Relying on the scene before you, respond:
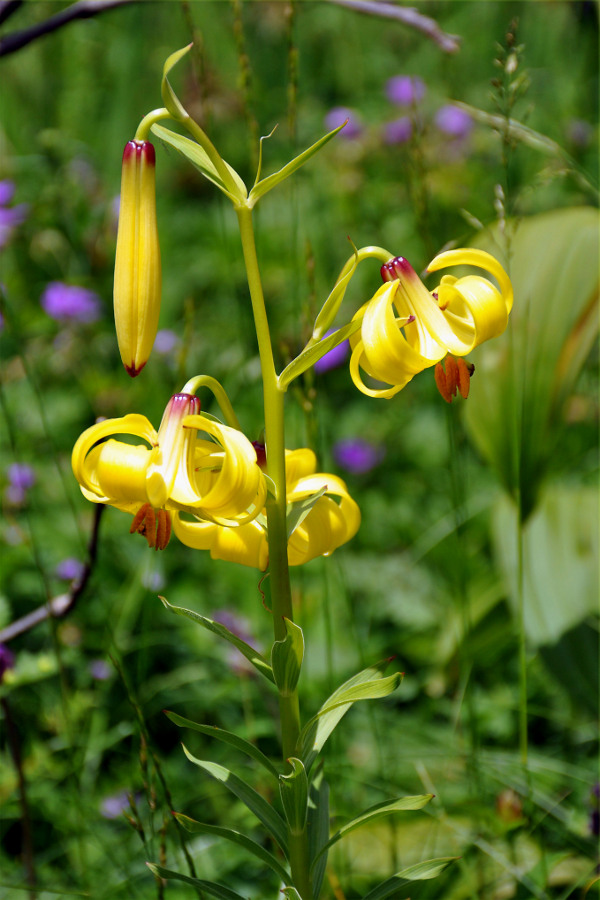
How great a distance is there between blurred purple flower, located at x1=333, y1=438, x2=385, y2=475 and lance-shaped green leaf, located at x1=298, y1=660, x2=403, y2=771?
52.0 inches

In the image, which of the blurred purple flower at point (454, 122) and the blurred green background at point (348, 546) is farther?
the blurred purple flower at point (454, 122)

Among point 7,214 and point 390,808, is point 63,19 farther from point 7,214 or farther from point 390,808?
point 390,808

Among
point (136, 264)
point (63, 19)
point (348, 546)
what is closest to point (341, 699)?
point (136, 264)

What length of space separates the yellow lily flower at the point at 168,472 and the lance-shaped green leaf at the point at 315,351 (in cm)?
7

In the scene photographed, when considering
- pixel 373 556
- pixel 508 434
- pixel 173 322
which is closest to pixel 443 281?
pixel 508 434

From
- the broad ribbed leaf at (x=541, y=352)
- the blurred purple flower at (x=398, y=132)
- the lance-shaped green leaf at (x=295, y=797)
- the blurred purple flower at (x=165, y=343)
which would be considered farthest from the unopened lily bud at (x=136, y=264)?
the blurred purple flower at (x=398, y=132)

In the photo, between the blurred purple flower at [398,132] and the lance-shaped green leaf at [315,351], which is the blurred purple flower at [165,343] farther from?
the lance-shaped green leaf at [315,351]

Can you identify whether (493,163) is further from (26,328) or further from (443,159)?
(26,328)

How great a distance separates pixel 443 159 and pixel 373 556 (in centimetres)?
178

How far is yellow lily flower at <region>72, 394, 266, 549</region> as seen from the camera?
52 cm

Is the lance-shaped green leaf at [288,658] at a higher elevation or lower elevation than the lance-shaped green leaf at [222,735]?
higher

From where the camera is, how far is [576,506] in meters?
1.43

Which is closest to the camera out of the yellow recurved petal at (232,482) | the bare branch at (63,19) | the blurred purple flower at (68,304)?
the yellow recurved petal at (232,482)

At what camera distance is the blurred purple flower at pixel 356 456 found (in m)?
2.02
